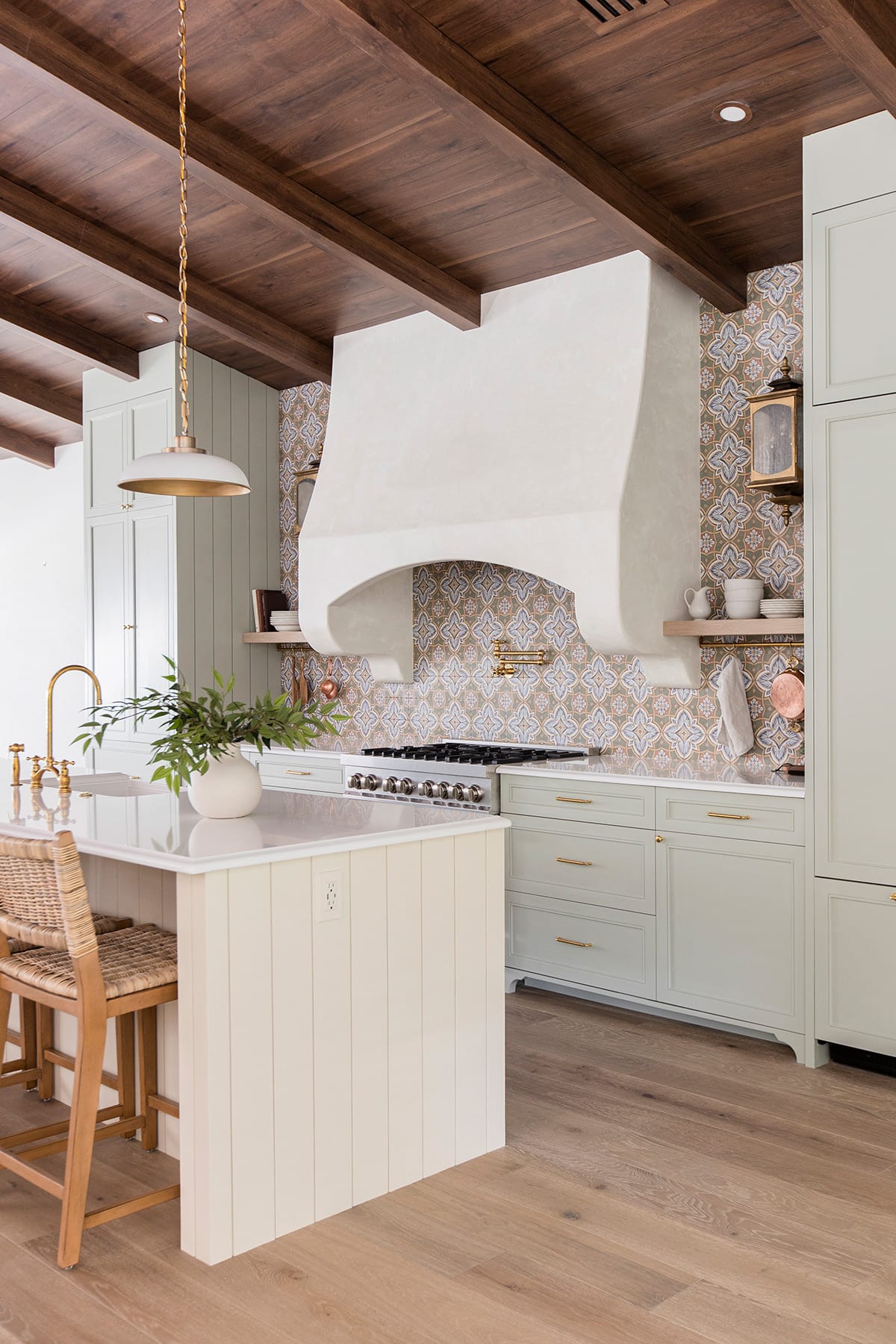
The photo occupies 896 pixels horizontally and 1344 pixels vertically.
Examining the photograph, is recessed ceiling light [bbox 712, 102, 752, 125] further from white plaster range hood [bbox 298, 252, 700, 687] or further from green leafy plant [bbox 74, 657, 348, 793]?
green leafy plant [bbox 74, 657, 348, 793]

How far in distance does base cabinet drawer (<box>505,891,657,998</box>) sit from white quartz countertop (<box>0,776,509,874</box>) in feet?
4.36

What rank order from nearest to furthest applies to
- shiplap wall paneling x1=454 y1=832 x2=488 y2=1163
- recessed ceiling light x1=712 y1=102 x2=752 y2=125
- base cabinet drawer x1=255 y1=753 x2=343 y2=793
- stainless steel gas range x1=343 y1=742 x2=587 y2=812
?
shiplap wall paneling x1=454 y1=832 x2=488 y2=1163
recessed ceiling light x1=712 y1=102 x2=752 y2=125
stainless steel gas range x1=343 y1=742 x2=587 y2=812
base cabinet drawer x1=255 y1=753 x2=343 y2=793

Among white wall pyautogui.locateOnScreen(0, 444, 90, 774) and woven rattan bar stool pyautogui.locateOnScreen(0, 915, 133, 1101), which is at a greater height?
white wall pyautogui.locateOnScreen(0, 444, 90, 774)

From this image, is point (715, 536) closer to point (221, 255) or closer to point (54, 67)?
point (221, 255)

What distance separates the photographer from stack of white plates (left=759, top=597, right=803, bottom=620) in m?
4.30

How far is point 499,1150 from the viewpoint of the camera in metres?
3.11

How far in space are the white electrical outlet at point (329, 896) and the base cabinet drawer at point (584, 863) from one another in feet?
5.88

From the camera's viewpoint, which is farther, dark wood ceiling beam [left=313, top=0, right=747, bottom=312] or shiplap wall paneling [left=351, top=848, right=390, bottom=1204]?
dark wood ceiling beam [left=313, top=0, right=747, bottom=312]

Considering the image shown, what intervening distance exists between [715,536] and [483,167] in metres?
1.68

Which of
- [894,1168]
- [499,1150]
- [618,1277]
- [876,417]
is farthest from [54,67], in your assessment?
[894,1168]

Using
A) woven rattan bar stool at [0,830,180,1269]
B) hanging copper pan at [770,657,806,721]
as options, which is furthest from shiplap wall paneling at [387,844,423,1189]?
hanging copper pan at [770,657,806,721]

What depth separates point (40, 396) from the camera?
715 centimetres

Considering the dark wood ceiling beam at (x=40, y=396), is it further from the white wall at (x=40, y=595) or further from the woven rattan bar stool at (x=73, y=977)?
the woven rattan bar stool at (x=73, y=977)

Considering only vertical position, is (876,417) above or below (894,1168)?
above
